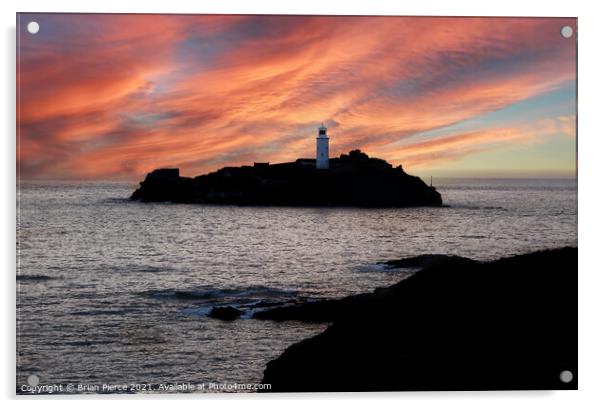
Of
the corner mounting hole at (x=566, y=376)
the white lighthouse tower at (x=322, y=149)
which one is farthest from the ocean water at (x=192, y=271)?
the corner mounting hole at (x=566, y=376)

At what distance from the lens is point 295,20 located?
328 inches

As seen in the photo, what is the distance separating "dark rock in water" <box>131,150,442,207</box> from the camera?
443 inches

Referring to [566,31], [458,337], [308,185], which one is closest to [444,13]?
[566,31]

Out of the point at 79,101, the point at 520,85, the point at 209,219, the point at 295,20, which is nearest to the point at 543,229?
the point at 520,85

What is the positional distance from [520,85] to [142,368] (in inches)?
231

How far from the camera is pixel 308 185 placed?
15.1 meters

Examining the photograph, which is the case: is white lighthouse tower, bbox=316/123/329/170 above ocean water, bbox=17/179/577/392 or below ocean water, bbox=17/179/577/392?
above

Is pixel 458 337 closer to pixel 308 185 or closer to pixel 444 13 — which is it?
pixel 444 13

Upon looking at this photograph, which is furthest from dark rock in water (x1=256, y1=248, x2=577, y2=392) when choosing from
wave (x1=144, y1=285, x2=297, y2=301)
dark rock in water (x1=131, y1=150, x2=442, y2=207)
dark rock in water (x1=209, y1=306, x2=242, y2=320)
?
dark rock in water (x1=131, y1=150, x2=442, y2=207)

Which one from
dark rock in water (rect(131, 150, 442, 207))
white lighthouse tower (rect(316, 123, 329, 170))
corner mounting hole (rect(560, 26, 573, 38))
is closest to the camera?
corner mounting hole (rect(560, 26, 573, 38))

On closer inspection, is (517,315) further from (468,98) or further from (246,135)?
(246,135)

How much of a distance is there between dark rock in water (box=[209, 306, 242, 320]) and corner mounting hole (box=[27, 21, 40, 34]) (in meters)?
4.14

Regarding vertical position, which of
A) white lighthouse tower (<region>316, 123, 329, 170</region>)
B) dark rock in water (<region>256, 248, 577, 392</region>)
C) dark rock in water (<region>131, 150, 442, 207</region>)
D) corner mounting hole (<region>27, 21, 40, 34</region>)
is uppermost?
corner mounting hole (<region>27, 21, 40, 34</region>)

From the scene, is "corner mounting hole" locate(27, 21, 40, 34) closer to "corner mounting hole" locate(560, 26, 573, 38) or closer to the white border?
the white border
